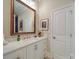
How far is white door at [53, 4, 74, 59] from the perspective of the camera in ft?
8.57

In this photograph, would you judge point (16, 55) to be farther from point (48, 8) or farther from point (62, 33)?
point (48, 8)

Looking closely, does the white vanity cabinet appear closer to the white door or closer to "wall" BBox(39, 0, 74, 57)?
the white door

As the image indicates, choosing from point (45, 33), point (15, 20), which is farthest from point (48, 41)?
point (15, 20)

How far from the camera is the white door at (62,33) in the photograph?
8.57 feet

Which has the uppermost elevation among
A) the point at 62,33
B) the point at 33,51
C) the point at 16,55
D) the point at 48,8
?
the point at 48,8

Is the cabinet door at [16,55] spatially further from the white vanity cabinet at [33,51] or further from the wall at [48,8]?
the wall at [48,8]

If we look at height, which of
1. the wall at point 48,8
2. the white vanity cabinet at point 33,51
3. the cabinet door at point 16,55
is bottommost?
the white vanity cabinet at point 33,51

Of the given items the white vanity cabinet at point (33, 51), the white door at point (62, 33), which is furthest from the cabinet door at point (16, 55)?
the white door at point (62, 33)

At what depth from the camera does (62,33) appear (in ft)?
9.30

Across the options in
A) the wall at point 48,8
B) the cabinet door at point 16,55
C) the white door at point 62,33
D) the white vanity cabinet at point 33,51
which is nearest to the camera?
the cabinet door at point 16,55

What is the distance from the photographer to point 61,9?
114 inches

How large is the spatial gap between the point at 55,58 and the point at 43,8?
1833 millimetres

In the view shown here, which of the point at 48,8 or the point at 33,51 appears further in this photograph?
A: the point at 48,8

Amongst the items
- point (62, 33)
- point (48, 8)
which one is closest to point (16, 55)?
point (62, 33)
